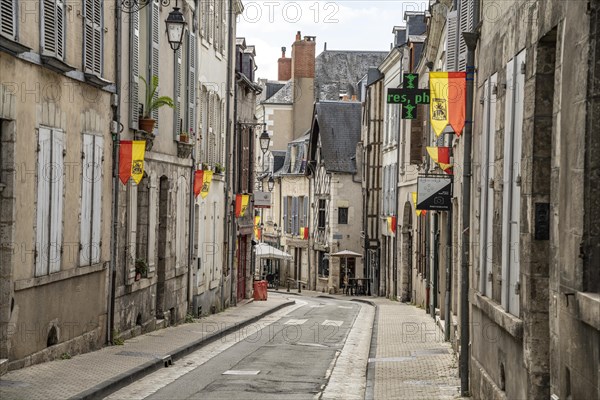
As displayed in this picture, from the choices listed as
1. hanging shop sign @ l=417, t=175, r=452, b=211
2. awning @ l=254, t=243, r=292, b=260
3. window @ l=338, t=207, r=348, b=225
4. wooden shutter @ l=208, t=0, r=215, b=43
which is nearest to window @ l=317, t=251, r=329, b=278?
window @ l=338, t=207, r=348, b=225

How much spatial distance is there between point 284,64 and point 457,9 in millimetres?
53857

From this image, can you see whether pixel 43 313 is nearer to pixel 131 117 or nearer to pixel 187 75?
pixel 131 117

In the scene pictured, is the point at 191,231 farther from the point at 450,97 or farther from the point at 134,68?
the point at 450,97

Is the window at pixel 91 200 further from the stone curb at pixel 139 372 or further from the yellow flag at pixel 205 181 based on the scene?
the yellow flag at pixel 205 181

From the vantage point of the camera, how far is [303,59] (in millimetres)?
63625

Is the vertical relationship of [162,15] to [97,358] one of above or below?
above

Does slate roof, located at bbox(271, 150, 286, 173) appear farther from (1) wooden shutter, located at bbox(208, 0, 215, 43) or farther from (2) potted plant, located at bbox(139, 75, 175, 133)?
(2) potted plant, located at bbox(139, 75, 175, 133)

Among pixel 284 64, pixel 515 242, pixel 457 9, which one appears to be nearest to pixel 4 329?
pixel 515 242

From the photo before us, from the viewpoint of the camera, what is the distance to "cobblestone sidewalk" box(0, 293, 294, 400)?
11477mm

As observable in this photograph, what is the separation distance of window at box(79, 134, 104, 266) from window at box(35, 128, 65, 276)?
3.55 ft

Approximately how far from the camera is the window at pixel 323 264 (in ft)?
165

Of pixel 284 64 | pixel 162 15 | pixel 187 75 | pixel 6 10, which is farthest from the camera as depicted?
pixel 284 64

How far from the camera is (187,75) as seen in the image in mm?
23062

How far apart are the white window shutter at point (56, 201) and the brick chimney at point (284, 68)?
5801cm
